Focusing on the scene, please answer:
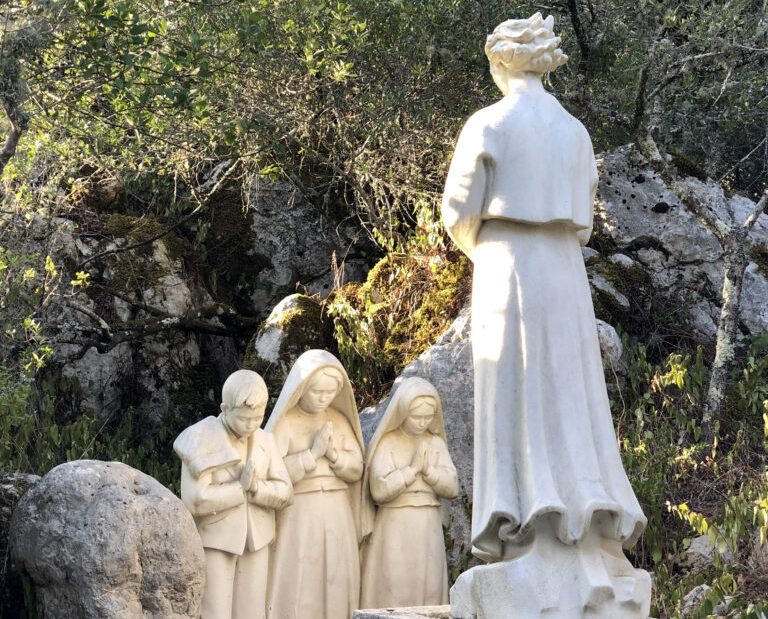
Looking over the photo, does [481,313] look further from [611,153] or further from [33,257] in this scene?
[611,153]

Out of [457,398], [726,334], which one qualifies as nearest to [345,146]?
[457,398]

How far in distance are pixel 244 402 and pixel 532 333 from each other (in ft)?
5.99

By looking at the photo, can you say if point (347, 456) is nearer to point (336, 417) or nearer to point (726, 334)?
point (336, 417)

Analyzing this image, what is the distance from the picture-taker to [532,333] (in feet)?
19.2

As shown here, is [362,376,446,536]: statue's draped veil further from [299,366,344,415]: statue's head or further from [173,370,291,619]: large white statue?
[173,370,291,619]: large white statue

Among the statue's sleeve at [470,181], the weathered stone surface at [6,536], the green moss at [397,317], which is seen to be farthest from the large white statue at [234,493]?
the green moss at [397,317]

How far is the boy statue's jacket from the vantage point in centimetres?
702

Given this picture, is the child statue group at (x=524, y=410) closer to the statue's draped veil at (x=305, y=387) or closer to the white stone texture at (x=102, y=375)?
the statue's draped veil at (x=305, y=387)

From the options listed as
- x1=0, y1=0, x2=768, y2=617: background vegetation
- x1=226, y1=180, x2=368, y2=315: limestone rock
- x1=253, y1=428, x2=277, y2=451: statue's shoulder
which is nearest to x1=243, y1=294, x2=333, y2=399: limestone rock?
x1=0, y1=0, x2=768, y2=617: background vegetation

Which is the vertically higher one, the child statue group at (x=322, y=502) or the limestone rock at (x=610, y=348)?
the limestone rock at (x=610, y=348)

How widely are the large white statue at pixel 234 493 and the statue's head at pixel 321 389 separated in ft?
0.95

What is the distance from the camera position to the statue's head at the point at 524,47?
609 cm

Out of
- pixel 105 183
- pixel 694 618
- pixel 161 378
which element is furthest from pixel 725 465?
pixel 105 183

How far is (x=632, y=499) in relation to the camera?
18.9 ft
